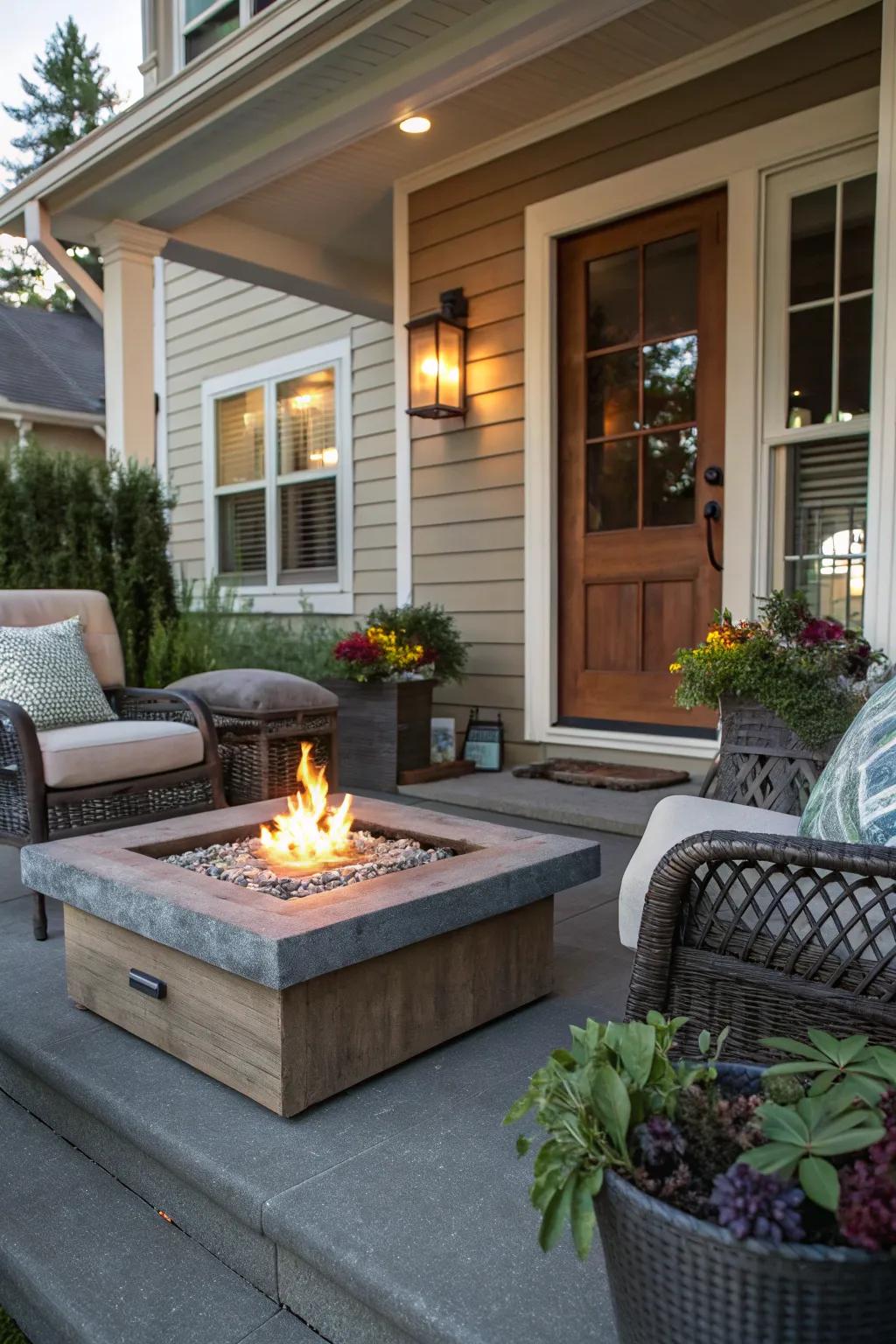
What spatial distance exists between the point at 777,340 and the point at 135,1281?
11.8ft

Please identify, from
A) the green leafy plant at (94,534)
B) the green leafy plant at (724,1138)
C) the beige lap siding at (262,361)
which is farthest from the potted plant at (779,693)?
the beige lap siding at (262,361)

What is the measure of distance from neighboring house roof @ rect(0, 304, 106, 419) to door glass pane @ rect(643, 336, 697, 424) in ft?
23.1

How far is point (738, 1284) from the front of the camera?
2.61 ft

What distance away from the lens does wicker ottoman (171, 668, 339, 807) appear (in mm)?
3471

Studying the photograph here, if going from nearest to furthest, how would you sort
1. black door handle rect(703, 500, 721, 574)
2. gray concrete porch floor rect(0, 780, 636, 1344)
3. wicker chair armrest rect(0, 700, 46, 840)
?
gray concrete porch floor rect(0, 780, 636, 1344), wicker chair armrest rect(0, 700, 46, 840), black door handle rect(703, 500, 721, 574)

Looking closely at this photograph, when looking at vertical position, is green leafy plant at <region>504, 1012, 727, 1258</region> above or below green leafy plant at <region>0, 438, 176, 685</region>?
below

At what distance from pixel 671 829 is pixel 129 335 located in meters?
4.05

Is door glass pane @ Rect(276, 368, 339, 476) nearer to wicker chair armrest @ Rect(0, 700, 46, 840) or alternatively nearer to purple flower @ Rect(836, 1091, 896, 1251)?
wicker chair armrest @ Rect(0, 700, 46, 840)

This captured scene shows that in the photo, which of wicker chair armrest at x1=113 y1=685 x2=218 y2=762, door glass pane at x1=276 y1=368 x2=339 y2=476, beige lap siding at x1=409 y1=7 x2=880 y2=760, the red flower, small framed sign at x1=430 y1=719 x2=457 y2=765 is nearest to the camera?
wicker chair armrest at x1=113 y1=685 x2=218 y2=762

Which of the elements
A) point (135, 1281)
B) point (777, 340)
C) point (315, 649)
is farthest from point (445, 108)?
point (135, 1281)

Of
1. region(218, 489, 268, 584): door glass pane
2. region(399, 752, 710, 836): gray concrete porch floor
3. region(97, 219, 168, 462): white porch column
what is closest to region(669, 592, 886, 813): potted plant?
region(399, 752, 710, 836): gray concrete porch floor

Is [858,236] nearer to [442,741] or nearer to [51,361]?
[442,741]

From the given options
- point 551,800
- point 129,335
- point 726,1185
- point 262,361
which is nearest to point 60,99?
point 262,361

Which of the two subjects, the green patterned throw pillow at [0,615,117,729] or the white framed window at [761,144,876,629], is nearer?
the green patterned throw pillow at [0,615,117,729]
